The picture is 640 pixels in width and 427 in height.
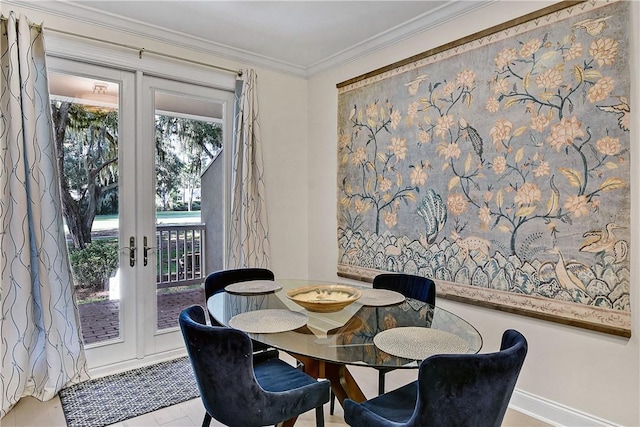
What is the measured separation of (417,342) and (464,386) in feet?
1.22

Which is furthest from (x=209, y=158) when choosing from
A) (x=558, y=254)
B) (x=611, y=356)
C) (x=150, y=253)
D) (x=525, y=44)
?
(x=611, y=356)

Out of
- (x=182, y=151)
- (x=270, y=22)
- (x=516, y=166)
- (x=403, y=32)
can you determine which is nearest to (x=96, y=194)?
(x=182, y=151)

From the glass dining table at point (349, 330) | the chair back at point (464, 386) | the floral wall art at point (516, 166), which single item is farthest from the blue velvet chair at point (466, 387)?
the floral wall art at point (516, 166)

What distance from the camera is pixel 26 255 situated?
8.05ft

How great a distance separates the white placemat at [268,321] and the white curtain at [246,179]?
5.03ft

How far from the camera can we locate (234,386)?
149 centimetres

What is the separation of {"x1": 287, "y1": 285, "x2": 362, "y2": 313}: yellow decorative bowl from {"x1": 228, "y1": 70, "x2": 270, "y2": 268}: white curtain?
1.34m

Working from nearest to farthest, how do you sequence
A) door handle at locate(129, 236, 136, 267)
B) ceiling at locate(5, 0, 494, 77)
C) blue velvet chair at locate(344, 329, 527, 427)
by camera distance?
blue velvet chair at locate(344, 329, 527, 427) → ceiling at locate(5, 0, 494, 77) → door handle at locate(129, 236, 136, 267)

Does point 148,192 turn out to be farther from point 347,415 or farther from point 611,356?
point 611,356

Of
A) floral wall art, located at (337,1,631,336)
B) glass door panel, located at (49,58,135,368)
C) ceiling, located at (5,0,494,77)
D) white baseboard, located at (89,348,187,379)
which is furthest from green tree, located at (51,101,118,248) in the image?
floral wall art, located at (337,1,631,336)

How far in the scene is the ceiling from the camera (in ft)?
8.80

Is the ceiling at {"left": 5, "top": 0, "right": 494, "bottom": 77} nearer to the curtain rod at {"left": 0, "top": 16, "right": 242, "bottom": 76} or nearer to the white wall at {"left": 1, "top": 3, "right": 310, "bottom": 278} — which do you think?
the curtain rod at {"left": 0, "top": 16, "right": 242, "bottom": 76}

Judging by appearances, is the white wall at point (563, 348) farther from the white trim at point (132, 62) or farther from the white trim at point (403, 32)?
the white trim at point (132, 62)

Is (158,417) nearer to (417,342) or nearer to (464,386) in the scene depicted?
(417,342)
